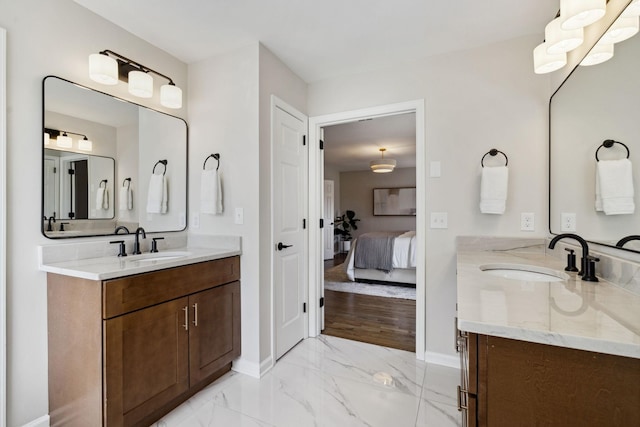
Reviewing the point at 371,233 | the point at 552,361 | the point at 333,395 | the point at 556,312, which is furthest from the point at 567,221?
the point at 371,233

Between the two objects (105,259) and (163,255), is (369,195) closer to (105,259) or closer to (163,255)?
(163,255)

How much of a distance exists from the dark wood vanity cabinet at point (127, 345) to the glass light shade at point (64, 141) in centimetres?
74

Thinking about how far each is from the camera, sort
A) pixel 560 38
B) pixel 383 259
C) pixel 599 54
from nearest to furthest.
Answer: pixel 599 54
pixel 560 38
pixel 383 259

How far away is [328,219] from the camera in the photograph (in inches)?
293

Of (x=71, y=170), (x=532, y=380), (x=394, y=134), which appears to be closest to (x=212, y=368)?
(x=71, y=170)

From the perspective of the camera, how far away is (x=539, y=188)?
80.4 inches

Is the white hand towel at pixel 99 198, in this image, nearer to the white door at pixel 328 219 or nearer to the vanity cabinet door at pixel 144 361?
the vanity cabinet door at pixel 144 361

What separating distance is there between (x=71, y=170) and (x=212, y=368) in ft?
4.92

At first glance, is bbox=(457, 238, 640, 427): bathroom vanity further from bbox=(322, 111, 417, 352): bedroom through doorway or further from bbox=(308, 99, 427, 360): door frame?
bbox=(322, 111, 417, 352): bedroom through doorway

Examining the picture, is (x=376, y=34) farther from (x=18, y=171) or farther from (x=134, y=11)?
(x=18, y=171)

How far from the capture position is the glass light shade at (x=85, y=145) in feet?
5.98

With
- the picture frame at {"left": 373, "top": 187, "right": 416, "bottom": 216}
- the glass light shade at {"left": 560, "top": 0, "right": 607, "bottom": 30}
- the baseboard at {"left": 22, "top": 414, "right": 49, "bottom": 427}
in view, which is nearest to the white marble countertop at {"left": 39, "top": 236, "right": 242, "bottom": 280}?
the baseboard at {"left": 22, "top": 414, "right": 49, "bottom": 427}

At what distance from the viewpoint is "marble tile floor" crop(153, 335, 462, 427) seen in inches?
66.1

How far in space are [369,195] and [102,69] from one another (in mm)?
6983
